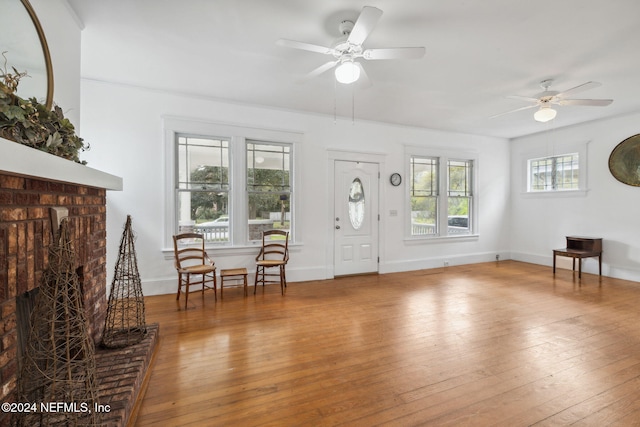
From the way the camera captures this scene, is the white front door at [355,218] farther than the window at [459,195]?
No

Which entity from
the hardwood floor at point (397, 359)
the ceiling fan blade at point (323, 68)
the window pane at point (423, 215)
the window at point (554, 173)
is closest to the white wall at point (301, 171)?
the window pane at point (423, 215)

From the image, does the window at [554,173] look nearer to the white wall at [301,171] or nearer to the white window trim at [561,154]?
the white window trim at [561,154]

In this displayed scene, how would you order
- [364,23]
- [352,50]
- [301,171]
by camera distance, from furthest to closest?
[301,171] < [352,50] < [364,23]

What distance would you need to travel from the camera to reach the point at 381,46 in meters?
2.87

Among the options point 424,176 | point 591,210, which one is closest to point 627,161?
point 591,210

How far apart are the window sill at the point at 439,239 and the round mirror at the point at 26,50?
5.27m

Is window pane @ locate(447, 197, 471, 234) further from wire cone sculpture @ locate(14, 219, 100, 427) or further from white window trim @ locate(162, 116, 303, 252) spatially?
wire cone sculpture @ locate(14, 219, 100, 427)

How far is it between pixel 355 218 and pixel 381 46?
297 cm

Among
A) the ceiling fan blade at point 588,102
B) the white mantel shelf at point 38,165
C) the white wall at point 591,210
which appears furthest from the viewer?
the white wall at point 591,210

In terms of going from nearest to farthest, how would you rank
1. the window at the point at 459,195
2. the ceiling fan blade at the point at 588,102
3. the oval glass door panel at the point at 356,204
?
the ceiling fan blade at the point at 588,102
the oval glass door panel at the point at 356,204
the window at the point at 459,195

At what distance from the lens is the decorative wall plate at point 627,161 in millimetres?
4781

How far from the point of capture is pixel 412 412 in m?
1.79

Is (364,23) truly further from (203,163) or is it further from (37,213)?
(203,163)

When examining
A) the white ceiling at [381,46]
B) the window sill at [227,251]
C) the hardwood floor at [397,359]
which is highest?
the white ceiling at [381,46]
